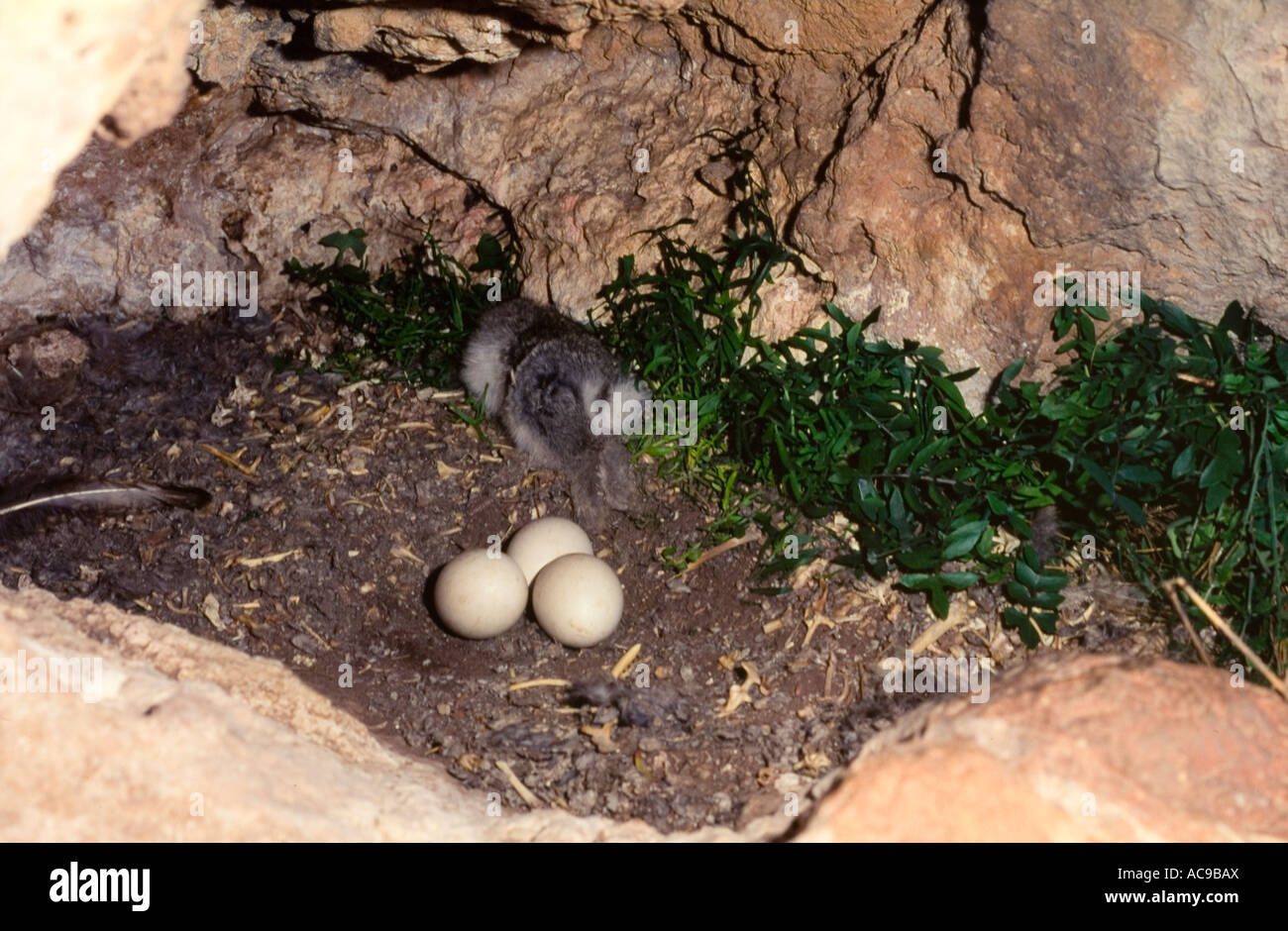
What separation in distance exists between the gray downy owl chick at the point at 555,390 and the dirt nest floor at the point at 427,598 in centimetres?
13

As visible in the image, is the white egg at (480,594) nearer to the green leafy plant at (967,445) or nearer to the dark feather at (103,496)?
the green leafy plant at (967,445)

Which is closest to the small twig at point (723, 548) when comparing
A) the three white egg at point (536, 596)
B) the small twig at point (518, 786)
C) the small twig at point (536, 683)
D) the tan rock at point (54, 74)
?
the three white egg at point (536, 596)

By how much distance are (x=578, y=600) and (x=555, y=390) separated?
133 cm

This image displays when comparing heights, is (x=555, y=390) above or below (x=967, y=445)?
above

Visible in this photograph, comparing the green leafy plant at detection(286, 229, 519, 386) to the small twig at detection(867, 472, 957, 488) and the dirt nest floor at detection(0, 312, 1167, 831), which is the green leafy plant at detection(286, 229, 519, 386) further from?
the small twig at detection(867, 472, 957, 488)

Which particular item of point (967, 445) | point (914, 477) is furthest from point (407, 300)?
point (967, 445)

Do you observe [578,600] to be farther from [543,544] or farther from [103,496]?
[103,496]

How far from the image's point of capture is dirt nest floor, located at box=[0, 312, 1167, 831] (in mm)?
3768

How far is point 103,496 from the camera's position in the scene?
4.57 meters

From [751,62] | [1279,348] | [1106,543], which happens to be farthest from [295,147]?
[1279,348]

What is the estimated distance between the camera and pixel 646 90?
5410 millimetres

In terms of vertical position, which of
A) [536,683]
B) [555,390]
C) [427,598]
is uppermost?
[555,390]

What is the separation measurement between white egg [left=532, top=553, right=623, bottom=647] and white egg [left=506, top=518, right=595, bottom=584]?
0.53ft

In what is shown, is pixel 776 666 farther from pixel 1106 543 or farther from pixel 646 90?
pixel 646 90
